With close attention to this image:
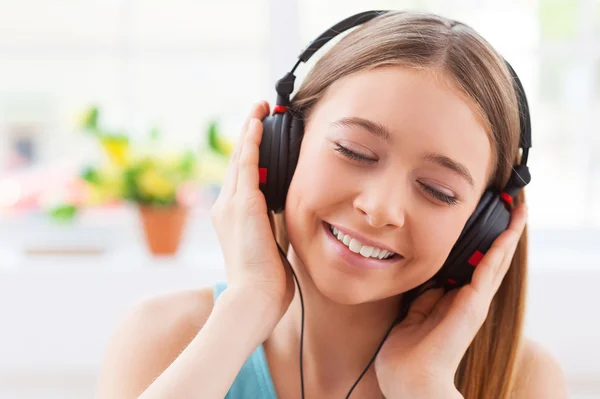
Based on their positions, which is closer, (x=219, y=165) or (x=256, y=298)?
(x=256, y=298)

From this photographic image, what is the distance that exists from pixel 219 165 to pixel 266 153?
117cm

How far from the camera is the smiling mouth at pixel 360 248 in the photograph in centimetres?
108

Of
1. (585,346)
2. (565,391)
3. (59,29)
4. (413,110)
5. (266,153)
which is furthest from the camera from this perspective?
(59,29)

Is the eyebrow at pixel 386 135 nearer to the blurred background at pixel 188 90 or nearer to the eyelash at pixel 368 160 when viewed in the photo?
the eyelash at pixel 368 160

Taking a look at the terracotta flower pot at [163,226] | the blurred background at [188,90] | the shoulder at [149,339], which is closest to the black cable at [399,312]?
the shoulder at [149,339]

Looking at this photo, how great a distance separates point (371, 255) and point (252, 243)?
0.70 feet

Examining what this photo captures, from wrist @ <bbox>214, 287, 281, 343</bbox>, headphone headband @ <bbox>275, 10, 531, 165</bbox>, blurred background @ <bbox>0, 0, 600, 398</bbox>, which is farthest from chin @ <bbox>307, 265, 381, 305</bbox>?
blurred background @ <bbox>0, 0, 600, 398</bbox>

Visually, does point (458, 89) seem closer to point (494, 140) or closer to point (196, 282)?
point (494, 140)

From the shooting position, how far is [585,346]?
2.02 m

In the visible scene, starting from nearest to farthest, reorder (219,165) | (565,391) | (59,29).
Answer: (565,391) → (219,165) → (59,29)

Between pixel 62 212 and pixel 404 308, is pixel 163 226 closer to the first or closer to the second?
→ pixel 62 212

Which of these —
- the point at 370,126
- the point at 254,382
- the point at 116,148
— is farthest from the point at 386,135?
the point at 116,148

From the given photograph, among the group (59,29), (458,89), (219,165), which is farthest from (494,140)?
(59,29)

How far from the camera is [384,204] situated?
1025 mm
